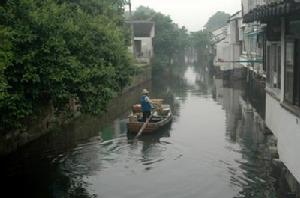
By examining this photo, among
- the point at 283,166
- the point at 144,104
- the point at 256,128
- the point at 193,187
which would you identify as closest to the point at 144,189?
the point at 193,187

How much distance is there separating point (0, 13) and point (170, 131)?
12006mm

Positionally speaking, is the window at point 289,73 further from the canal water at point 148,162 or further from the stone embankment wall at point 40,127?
the stone embankment wall at point 40,127

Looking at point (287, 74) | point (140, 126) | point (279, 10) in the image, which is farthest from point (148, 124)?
point (279, 10)

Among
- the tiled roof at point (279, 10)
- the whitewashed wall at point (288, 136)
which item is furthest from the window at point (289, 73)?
the tiled roof at point (279, 10)

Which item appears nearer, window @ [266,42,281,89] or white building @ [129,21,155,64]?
window @ [266,42,281,89]

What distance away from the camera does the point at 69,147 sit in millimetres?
21203

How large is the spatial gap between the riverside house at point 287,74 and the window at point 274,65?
0.03 metres

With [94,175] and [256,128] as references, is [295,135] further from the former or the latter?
[256,128]

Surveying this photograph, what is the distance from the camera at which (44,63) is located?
15.6 meters

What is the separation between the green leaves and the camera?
47.8 ft

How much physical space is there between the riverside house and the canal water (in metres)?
1.74

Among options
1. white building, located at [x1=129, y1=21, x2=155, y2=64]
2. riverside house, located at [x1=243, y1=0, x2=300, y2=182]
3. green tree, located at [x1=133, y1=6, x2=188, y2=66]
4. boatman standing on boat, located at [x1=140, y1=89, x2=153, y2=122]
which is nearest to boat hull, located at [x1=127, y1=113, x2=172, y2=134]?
boatman standing on boat, located at [x1=140, y1=89, x2=153, y2=122]

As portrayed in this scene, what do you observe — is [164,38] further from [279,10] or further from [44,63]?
[279,10]

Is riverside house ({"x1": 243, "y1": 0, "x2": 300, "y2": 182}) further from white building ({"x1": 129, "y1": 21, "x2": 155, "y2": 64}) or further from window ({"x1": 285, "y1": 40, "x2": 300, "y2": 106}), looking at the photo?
white building ({"x1": 129, "y1": 21, "x2": 155, "y2": 64})
